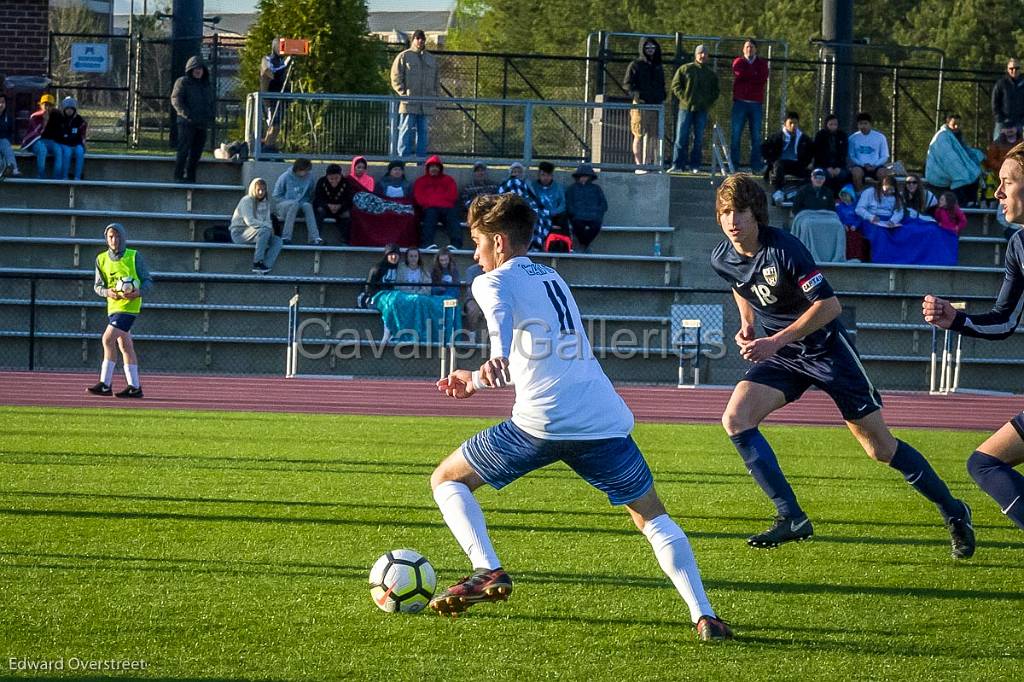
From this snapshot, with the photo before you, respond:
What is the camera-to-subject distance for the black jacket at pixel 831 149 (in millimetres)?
21641

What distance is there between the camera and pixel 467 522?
539 centimetres

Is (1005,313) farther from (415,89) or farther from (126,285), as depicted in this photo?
(415,89)

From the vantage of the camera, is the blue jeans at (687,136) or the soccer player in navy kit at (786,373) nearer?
the soccer player in navy kit at (786,373)

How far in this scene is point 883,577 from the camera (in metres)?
6.64

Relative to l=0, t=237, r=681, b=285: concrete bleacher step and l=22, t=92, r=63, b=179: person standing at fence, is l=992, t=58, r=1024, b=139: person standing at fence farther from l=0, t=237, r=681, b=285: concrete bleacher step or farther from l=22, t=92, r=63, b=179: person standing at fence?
l=22, t=92, r=63, b=179: person standing at fence

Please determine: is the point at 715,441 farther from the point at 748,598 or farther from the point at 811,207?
the point at 811,207

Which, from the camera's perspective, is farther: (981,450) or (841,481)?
(841,481)

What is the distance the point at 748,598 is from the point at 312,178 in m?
16.1

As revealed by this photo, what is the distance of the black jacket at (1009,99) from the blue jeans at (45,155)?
1500cm

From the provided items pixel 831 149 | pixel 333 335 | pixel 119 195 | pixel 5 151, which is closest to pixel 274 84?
pixel 119 195

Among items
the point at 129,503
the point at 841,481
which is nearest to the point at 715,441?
the point at 841,481

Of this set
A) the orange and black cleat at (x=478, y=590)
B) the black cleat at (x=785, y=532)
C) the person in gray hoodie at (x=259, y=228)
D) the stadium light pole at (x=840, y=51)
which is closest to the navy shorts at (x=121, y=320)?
the person in gray hoodie at (x=259, y=228)

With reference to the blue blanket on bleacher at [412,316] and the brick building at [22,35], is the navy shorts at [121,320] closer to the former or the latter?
the blue blanket on bleacher at [412,316]

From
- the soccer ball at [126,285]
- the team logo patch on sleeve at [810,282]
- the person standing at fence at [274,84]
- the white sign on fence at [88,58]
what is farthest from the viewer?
the white sign on fence at [88,58]
